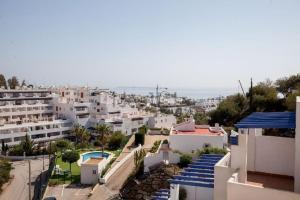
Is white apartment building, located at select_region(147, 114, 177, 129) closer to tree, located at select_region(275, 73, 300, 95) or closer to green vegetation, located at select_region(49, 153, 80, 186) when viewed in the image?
tree, located at select_region(275, 73, 300, 95)

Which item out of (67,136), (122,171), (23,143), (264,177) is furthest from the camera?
(67,136)

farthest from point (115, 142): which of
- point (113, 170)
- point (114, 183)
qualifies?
point (114, 183)

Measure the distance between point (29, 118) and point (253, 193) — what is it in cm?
6620

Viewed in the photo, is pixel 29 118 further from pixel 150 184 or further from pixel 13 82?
pixel 150 184

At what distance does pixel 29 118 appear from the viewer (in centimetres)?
6769

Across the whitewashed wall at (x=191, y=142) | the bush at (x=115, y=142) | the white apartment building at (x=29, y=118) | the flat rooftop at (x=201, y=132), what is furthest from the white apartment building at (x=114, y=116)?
the whitewashed wall at (x=191, y=142)

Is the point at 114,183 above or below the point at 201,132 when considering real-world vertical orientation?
below

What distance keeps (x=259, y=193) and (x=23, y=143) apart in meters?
49.0

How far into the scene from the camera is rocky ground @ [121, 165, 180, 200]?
884 inches

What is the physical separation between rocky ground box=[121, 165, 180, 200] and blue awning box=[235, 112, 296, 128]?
42.0 feet

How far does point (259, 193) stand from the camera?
755 centimetres

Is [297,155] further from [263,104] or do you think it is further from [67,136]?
[67,136]

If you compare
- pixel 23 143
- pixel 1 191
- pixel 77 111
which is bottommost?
pixel 1 191

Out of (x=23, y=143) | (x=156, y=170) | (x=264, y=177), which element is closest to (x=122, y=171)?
(x=156, y=170)
